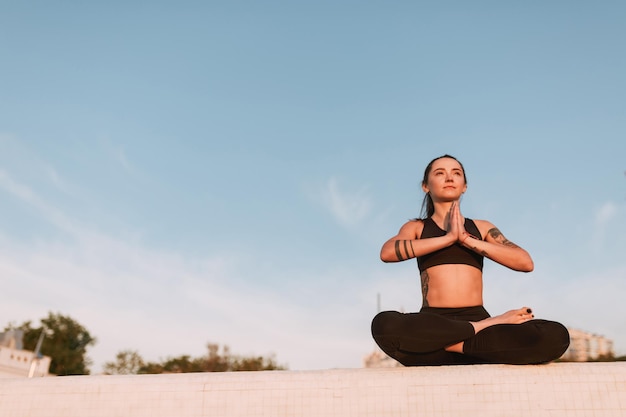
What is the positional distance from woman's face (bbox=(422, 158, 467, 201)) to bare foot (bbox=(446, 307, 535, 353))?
101 centimetres

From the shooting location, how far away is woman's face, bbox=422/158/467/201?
343 cm

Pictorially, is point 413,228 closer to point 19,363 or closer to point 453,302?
point 453,302

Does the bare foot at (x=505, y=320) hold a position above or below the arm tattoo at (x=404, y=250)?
below

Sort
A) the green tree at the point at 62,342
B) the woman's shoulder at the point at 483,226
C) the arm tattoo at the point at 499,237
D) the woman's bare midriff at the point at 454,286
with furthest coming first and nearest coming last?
the green tree at the point at 62,342 < the woman's shoulder at the point at 483,226 < the arm tattoo at the point at 499,237 < the woman's bare midriff at the point at 454,286

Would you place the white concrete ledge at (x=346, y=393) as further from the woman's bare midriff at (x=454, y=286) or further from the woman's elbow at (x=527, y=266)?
the woman's elbow at (x=527, y=266)

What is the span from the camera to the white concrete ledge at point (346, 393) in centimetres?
220

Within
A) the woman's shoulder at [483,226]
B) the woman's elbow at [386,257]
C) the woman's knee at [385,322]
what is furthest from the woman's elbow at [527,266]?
the woman's knee at [385,322]

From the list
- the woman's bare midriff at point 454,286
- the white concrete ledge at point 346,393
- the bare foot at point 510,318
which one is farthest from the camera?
the woman's bare midriff at point 454,286

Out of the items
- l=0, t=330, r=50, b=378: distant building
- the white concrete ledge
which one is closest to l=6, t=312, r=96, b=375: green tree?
l=0, t=330, r=50, b=378: distant building

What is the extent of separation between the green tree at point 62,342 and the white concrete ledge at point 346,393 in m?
60.8

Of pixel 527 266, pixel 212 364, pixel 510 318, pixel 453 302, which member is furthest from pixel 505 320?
pixel 212 364

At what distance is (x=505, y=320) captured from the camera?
102 inches

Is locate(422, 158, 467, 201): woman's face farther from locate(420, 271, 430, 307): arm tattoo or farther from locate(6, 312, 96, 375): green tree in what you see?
locate(6, 312, 96, 375): green tree

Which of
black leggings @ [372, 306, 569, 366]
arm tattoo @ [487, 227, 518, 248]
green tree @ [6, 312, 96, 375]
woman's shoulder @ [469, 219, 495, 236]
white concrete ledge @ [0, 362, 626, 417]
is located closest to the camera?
white concrete ledge @ [0, 362, 626, 417]
